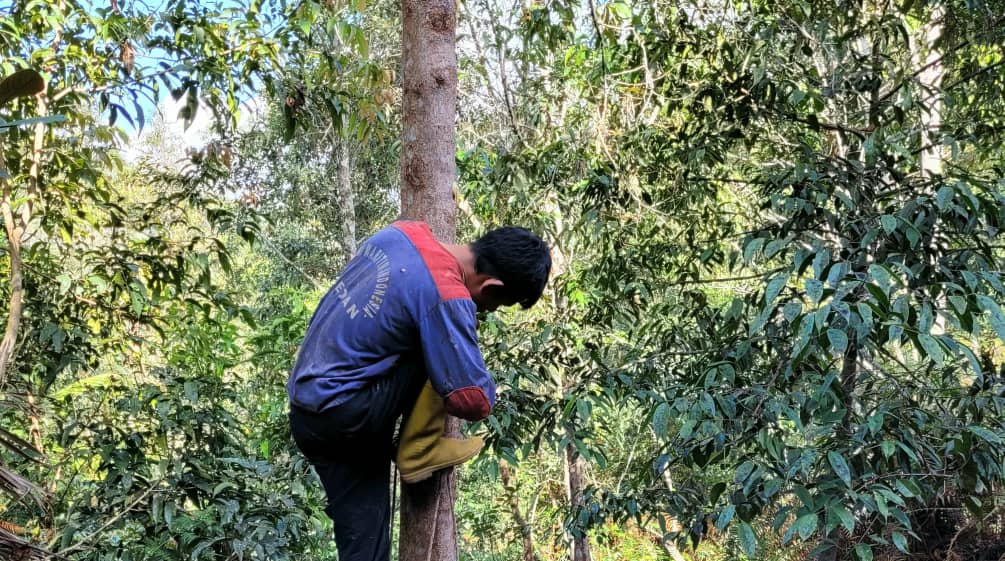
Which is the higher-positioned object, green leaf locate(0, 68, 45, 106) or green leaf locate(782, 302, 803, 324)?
green leaf locate(0, 68, 45, 106)

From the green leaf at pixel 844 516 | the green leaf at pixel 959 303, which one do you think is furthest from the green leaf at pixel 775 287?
the green leaf at pixel 844 516

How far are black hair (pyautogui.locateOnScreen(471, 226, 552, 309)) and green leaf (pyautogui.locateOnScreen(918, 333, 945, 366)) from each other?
890 mm

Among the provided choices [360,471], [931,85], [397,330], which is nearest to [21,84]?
[397,330]

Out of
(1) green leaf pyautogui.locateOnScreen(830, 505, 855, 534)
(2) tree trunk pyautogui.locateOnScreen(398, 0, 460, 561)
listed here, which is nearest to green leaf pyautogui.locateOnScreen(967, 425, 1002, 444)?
(1) green leaf pyautogui.locateOnScreen(830, 505, 855, 534)

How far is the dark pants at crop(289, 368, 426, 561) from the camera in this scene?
172 centimetres

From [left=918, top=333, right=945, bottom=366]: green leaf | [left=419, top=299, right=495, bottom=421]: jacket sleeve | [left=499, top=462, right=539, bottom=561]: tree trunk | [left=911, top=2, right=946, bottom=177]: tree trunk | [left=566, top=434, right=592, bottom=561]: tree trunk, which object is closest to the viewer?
[left=419, top=299, right=495, bottom=421]: jacket sleeve

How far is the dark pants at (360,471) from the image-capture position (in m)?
1.72

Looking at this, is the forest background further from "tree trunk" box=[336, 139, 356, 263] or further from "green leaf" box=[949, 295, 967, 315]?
"tree trunk" box=[336, 139, 356, 263]

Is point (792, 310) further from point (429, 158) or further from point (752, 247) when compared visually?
point (429, 158)

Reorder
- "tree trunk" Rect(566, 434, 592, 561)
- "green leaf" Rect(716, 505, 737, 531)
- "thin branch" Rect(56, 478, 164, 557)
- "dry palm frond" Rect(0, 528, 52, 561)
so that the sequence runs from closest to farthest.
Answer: "dry palm frond" Rect(0, 528, 52, 561) < "green leaf" Rect(716, 505, 737, 531) < "thin branch" Rect(56, 478, 164, 557) < "tree trunk" Rect(566, 434, 592, 561)

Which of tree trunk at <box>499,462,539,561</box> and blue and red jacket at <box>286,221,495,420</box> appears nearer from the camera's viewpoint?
blue and red jacket at <box>286,221,495,420</box>

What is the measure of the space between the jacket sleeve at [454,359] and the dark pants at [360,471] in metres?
0.17

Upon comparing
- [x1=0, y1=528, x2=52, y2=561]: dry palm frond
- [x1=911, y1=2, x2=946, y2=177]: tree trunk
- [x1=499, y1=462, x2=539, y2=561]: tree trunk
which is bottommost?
[x1=499, y1=462, x2=539, y2=561]: tree trunk

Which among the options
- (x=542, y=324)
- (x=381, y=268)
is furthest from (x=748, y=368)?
(x=381, y=268)
